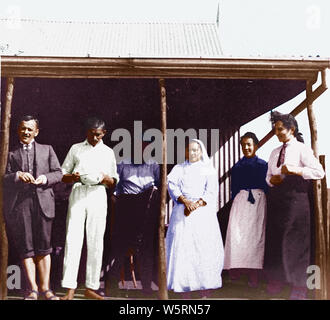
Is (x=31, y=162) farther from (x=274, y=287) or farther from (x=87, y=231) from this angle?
(x=274, y=287)

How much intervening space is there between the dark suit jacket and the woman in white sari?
1.66 m

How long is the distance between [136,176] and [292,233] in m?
2.38

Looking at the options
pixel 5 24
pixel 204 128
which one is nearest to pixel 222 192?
pixel 204 128

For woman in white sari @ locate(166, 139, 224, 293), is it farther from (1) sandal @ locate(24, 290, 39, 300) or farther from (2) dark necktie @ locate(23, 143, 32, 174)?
(2) dark necktie @ locate(23, 143, 32, 174)

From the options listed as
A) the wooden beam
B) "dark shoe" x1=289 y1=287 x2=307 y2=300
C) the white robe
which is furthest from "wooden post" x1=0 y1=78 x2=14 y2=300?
"dark shoe" x1=289 y1=287 x2=307 y2=300

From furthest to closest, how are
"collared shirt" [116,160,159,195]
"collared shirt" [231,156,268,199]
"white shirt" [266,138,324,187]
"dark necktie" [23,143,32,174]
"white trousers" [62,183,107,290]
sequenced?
1. "collared shirt" [116,160,159,195]
2. "collared shirt" [231,156,268,199]
3. "dark necktie" [23,143,32,174]
4. "white shirt" [266,138,324,187]
5. "white trousers" [62,183,107,290]

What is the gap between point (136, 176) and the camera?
7250 millimetres

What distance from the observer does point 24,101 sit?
7742 millimetres

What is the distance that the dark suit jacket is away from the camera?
21.7ft

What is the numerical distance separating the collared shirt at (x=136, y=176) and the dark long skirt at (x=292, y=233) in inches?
73.8

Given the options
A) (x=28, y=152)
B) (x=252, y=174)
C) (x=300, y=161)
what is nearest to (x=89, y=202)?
(x=28, y=152)

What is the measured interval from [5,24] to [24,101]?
4021 mm

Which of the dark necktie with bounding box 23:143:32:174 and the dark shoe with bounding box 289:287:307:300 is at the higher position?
the dark necktie with bounding box 23:143:32:174

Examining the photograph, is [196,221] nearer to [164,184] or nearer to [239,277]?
[164,184]
